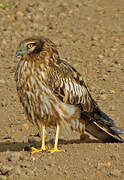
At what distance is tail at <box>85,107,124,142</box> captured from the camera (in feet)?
28.5

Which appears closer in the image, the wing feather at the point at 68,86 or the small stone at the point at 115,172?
the small stone at the point at 115,172

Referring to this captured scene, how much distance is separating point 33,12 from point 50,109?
30.5ft

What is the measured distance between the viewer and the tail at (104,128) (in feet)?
28.5

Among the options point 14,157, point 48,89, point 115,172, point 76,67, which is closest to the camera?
point 115,172

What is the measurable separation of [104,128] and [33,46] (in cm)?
194

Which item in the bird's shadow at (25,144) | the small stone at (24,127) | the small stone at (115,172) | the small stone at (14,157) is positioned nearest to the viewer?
the small stone at (115,172)

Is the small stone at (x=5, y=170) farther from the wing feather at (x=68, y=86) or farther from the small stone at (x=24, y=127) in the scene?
the small stone at (x=24, y=127)

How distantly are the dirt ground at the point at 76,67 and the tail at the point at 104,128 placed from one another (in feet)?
0.60

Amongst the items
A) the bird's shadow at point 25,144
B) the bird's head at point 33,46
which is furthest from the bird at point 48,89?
the bird's shadow at point 25,144

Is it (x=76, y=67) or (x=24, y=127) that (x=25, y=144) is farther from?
(x=76, y=67)

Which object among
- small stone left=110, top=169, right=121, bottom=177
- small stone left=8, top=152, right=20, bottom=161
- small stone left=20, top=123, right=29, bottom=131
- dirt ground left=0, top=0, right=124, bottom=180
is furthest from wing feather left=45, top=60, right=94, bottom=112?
small stone left=20, top=123, right=29, bottom=131

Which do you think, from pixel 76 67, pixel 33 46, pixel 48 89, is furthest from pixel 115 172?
pixel 76 67

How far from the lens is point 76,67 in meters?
12.8

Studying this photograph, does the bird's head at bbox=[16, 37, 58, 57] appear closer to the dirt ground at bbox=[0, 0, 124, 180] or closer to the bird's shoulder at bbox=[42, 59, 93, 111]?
the bird's shoulder at bbox=[42, 59, 93, 111]
